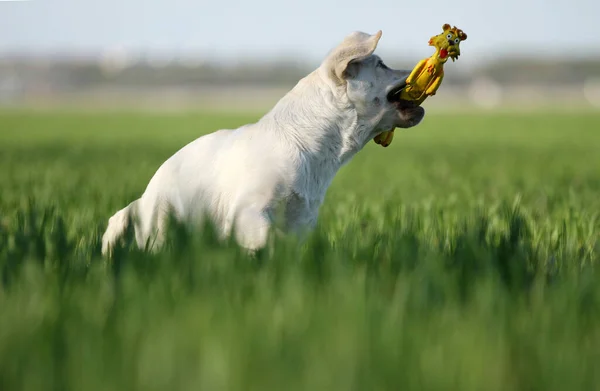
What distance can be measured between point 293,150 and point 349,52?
2.02ft

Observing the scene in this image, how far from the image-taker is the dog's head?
190 inches

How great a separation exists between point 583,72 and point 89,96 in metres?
57.9

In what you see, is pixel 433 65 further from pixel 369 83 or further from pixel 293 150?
pixel 293 150

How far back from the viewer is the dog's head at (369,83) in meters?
4.84

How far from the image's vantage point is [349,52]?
482cm

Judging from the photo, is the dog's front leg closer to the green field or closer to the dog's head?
the green field

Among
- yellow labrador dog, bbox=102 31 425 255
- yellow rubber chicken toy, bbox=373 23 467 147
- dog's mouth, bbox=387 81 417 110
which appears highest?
yellow rubber chicken toy, bbox=373 23 467 147

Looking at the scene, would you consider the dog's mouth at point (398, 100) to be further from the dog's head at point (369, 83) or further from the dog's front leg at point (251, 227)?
the dog's front leg at point (251, 227)

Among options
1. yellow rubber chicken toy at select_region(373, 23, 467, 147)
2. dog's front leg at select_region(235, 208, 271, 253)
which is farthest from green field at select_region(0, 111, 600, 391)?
yellow rubber chicken toy at select_region(373, 23, 467, 147)

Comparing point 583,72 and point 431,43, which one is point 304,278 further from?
point 583,72

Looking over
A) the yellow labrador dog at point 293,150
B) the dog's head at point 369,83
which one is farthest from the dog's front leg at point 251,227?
the dog's head at point 369,83

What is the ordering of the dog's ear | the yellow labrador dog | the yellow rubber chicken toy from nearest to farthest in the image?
the yellow labrador dog < the dog's ear < the yellow rubber chicken toy

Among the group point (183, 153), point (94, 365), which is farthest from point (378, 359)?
point (183, 153)

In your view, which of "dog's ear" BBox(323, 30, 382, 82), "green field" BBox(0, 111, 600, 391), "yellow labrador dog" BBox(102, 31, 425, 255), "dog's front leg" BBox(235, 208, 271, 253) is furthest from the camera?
"dog's ear" BBox(323, 30, 382, 82)
